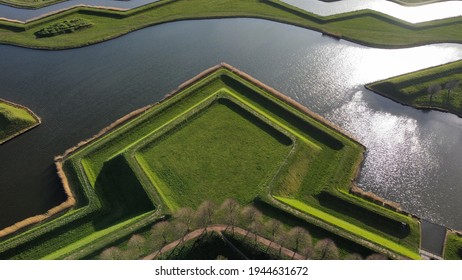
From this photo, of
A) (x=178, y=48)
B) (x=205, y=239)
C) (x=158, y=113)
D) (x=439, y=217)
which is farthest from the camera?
(x=178, y=48)

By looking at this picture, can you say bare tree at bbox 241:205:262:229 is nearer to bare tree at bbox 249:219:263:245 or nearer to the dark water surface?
bare tree at bbox 249:219:263:245

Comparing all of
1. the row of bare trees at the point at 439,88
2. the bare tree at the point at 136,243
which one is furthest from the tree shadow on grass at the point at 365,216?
the row of bare trees at the point at 439,88

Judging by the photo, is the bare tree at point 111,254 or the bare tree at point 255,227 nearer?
the bare tree at point 111,254

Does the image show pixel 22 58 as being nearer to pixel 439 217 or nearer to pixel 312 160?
pixel 312 160

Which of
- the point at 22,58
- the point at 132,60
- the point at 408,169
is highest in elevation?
the point at 22,58

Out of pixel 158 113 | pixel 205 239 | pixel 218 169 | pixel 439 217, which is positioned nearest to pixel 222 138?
pixel 218 169

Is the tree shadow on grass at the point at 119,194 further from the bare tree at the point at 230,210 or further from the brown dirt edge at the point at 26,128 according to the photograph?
the brown dirt edge at the point at 26,128
